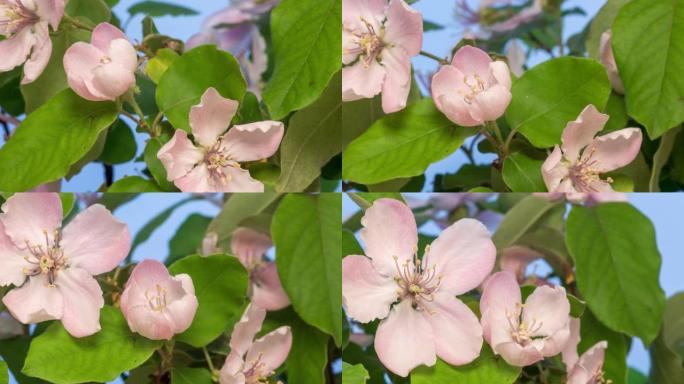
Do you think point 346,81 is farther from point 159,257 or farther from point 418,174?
point 159,257

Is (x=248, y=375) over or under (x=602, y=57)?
under

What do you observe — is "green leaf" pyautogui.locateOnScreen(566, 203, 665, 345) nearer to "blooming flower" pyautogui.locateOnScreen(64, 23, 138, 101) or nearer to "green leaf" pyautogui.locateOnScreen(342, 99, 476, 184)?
"green leaf" pyautogui.locateOnScreen(342, 99, 476, 184)

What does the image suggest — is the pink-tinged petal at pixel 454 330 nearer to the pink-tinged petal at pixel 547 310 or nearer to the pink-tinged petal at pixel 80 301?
the pink-tinged petal at pixel 547 310

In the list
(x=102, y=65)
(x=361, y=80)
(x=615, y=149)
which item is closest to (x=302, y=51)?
(x=361, y=80)

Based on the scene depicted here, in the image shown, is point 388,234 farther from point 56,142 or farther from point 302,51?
point 56,142

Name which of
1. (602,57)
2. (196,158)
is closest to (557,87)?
(602,57)

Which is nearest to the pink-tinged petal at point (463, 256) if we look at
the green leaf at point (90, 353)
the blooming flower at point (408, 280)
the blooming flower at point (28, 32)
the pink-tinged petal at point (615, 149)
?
the blooming flower at point (408, 280)
